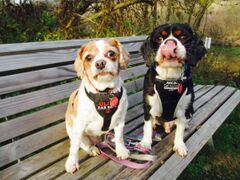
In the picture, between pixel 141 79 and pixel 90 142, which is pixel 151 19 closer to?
pixel 141 79

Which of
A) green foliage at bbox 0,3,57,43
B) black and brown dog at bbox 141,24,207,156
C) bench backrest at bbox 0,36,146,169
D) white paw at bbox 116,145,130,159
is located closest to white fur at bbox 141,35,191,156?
black and brown dog at bbox 141,24,207,156

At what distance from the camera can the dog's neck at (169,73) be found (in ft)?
10.5

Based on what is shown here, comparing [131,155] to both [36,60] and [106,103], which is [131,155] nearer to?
[106,103]

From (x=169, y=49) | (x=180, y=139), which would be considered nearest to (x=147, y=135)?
(x=180, y=139)

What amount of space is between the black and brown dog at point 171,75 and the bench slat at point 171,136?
0.10 meters

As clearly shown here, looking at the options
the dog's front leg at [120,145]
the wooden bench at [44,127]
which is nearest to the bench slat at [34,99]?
the wooden bench at [44,127]

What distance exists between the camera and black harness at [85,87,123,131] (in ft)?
8.88

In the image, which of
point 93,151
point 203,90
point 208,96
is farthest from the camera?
point 203,90

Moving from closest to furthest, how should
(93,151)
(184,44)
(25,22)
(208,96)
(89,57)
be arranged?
(89,57), (93,151), (184,44), (208,96), (25,22)

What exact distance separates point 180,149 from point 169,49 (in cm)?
83

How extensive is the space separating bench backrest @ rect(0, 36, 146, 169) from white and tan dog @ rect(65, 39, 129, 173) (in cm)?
28

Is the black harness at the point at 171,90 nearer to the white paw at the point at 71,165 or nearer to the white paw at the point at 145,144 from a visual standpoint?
the white paw at the point at 145,144

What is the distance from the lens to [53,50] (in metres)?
3.15

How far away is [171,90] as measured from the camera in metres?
3.16
